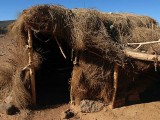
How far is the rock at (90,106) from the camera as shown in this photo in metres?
9.62

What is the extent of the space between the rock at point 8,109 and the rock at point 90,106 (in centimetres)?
224

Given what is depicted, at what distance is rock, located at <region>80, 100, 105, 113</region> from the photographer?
9.62 metres

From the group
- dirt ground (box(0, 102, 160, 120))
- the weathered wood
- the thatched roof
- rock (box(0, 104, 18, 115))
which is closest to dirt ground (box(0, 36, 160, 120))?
dirt ground (box(0, 102, 160, 120))

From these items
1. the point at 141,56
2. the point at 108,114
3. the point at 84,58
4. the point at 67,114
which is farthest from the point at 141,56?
the point at 67,114

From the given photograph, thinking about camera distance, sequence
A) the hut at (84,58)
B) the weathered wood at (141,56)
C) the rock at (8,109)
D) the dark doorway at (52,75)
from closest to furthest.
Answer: the weathered wood at (141,56)
the hut at (84,58)
the rock at (8,109)
the dark doorway at (52,75)

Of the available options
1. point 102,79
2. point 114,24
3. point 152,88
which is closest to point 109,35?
point 114,24

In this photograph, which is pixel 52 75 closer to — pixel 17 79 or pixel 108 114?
pixel 17 79

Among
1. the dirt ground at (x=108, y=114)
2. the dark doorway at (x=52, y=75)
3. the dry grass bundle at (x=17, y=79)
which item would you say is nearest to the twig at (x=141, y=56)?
the dirt ground at (x=108, y=114)

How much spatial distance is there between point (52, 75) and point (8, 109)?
10.5 feet

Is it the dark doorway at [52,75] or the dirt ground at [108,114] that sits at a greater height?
the dark doorway at [52,75]

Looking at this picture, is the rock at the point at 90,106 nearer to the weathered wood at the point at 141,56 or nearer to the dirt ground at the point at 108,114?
the dirt ground at the point at 108,114

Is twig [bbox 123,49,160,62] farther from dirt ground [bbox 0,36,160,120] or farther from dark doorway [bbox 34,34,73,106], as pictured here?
dark doorway [bbox 34,34,73,106]

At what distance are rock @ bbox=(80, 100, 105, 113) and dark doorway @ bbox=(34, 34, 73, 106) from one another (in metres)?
1.16

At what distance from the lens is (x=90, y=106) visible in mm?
9688
